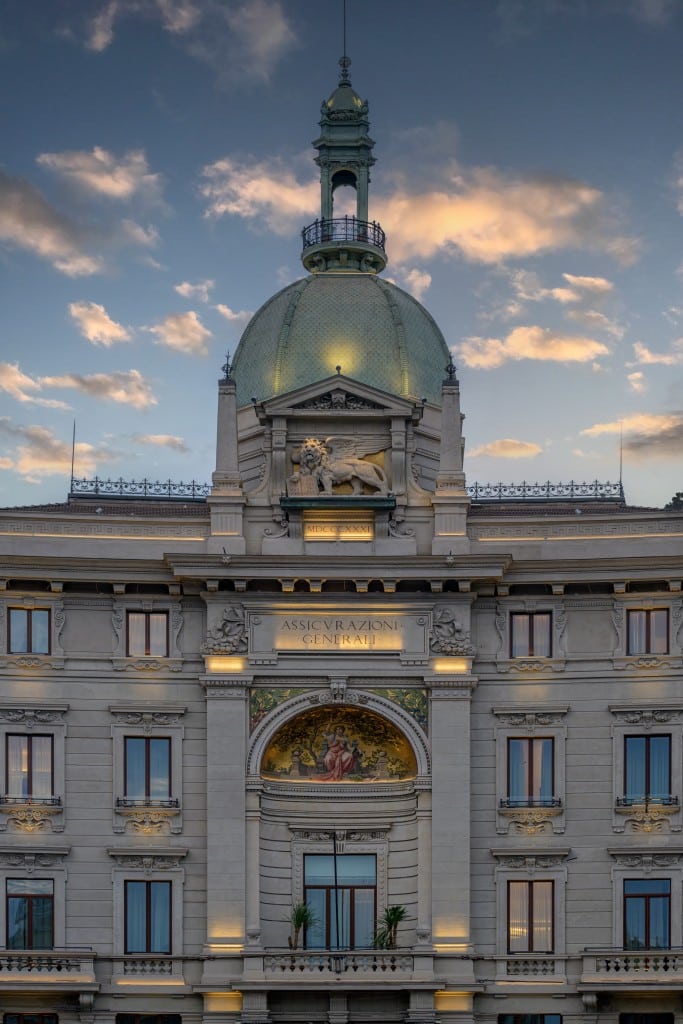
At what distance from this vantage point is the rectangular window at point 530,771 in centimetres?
6938

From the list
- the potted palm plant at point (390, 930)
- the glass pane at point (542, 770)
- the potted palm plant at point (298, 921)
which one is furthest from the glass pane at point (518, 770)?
the potted palm plant at point (298, 921)

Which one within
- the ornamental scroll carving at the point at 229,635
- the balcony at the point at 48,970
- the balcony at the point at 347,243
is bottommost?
the balcony at the point at 48,970

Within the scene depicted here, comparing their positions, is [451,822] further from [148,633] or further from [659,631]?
[148,633]

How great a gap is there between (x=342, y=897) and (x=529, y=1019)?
7.98 meters

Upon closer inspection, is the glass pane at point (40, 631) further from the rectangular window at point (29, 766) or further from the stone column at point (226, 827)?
the stone column at point (226, 827)

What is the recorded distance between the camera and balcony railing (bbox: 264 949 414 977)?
6700cm

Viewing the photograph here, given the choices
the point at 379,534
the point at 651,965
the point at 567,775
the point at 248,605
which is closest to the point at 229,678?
the point at 248,605

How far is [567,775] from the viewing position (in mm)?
69250

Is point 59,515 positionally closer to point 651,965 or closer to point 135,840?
point 135,840

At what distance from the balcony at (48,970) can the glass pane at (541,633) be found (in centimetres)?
1900

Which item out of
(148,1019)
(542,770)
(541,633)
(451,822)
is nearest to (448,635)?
(541,633)

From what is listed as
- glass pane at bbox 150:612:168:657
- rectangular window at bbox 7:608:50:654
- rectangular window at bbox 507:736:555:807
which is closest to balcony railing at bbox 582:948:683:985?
rectangular window at bbox 507:736:555:807

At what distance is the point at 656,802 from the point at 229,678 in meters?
15.7

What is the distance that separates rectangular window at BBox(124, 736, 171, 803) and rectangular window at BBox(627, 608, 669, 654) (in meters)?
17.0
